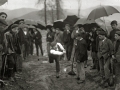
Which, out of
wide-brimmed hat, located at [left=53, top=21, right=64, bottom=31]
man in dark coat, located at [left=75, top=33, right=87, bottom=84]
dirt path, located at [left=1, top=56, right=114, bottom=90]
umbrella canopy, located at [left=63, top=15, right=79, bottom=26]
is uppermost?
umbrella canopy, located at [left=63, top=15, right=79, bottom=26]

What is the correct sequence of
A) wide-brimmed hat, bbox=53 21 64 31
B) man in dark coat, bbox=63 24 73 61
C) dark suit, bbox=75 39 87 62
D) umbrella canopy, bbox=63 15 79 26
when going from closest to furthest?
dark suit, bbox=75 39 87 62
umbrella canopy, bbox=63 15 79 26
man in dark coat, bbox=63 24 73 61
wide-brimmed hat, bbox=53 21 64 31

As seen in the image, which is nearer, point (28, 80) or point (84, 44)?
point (84, 44)

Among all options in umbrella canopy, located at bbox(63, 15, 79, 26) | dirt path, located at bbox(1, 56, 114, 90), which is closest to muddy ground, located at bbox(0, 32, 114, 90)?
dirt path, located at bbox(1, 56, 114, 90)

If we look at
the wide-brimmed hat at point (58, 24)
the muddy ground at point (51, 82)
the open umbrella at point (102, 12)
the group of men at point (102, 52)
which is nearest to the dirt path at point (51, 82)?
the muddy ground at point (51, 82)

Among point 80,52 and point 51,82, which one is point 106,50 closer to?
point 80,52

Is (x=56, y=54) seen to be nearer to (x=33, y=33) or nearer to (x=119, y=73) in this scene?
(x=119, y=73)

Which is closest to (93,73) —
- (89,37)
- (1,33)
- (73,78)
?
(73,78)

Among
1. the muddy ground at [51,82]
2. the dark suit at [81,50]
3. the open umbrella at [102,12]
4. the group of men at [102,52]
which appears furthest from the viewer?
the open umbrella at [102,12]

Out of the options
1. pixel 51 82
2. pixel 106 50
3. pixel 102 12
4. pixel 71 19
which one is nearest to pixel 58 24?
pixel 71 19

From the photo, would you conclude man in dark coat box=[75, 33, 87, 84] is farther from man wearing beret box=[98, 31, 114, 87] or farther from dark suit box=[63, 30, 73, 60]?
dark suit box=[63, 30, 73, 60]

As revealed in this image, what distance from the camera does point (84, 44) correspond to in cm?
668

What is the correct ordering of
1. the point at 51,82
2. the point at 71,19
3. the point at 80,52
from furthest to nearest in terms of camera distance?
the point at 71,19
the point at 51,82
the point at 80,52

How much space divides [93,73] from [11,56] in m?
3.81

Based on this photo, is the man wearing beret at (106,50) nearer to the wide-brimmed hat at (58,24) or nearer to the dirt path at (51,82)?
the dirt path at (51,82)
